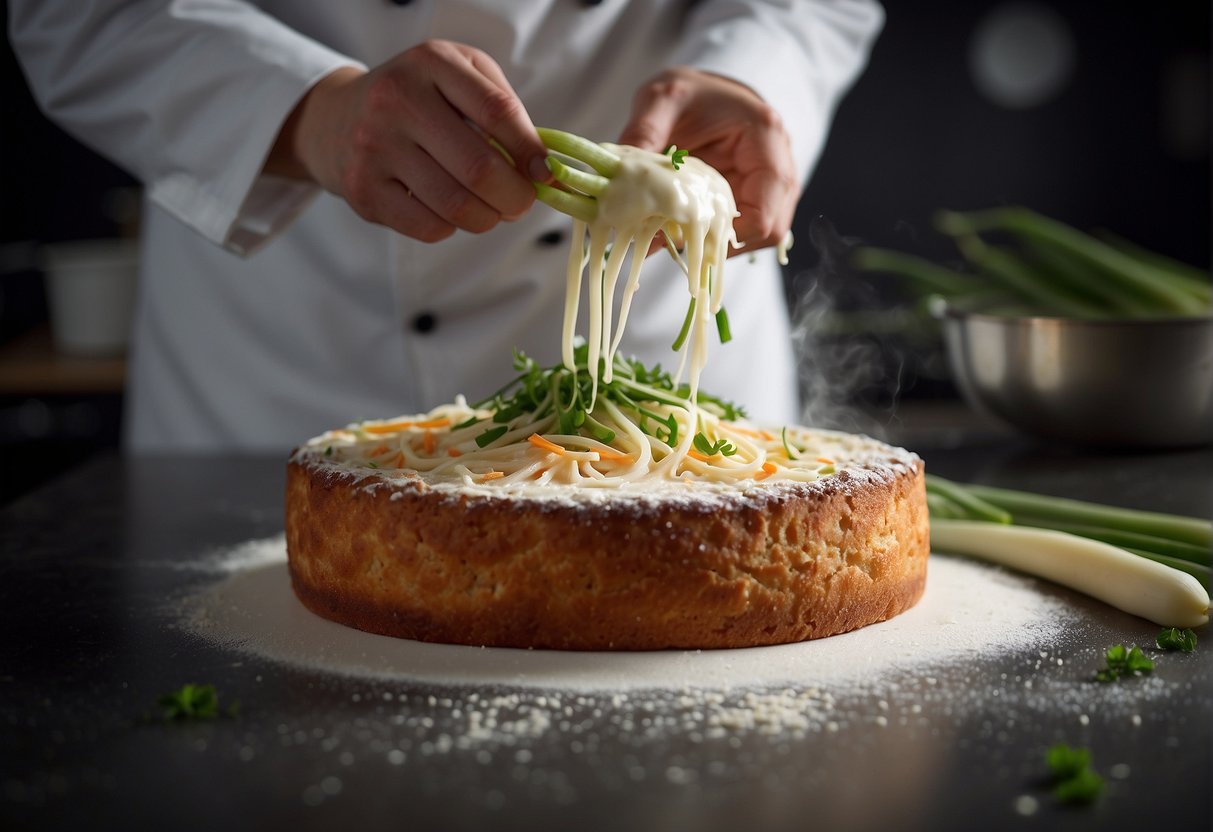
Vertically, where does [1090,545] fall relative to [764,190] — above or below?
below

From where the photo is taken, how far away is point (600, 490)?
1.70 meters

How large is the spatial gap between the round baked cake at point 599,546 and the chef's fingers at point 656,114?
20.7 inches

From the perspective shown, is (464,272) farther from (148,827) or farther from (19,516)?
(148,827)

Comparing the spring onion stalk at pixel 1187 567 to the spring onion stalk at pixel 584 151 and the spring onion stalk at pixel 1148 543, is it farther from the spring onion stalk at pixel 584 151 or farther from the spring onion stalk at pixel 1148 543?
the spring onion stalk at pixel 584 151

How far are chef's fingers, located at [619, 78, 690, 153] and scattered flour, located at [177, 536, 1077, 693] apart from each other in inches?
34.5

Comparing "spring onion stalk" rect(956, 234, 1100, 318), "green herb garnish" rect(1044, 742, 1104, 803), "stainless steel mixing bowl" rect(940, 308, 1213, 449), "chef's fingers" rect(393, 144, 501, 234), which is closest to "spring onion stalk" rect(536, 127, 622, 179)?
"chef's fingers" rect(393, 144, 501, 234)

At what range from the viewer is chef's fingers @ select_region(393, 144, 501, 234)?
1829 mm

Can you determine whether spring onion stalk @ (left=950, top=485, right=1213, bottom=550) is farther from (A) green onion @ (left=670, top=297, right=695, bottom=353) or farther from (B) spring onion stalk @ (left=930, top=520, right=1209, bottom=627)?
(A) green onion @ (left=670, top=297, right=695, bottom=353)

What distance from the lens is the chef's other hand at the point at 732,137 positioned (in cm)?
210

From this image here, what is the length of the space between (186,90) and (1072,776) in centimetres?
200

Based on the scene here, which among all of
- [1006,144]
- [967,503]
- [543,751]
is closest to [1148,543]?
[967,503]

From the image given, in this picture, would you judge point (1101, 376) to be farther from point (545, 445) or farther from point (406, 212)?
point (406, 212)

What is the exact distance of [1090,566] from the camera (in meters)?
1.93

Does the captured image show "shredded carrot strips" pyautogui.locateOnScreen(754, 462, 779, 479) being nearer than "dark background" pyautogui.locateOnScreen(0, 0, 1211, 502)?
Yes
